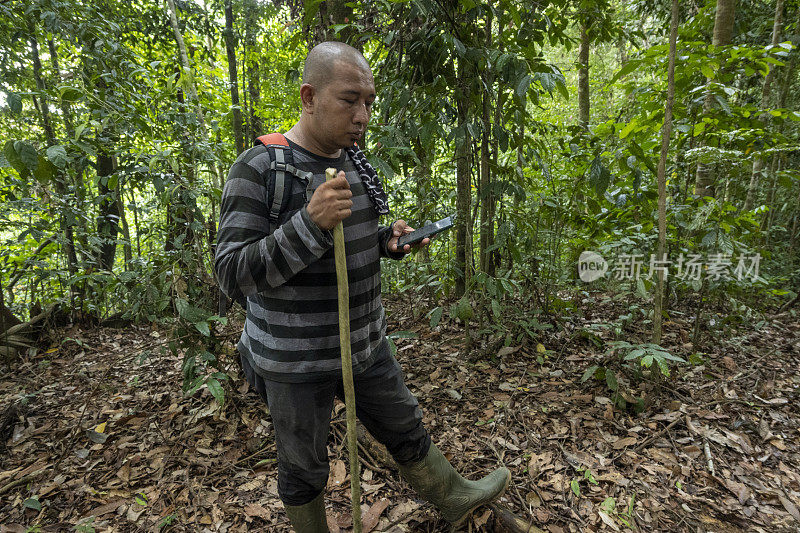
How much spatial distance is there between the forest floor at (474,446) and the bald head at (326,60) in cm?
220

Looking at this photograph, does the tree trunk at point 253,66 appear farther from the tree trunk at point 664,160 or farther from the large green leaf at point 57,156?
the tree trunk at point 664,160

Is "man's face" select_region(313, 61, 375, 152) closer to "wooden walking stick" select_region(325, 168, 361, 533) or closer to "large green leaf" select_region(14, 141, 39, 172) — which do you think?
"wooden walking stick" select_region(325, 168, 361, 533)

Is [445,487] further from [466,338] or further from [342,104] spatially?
[342,104]

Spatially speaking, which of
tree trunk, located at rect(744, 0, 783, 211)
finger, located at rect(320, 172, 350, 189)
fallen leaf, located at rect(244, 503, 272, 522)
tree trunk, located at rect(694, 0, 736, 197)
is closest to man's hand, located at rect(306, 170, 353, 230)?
finger, located at rect(320, 172, 350, 189)

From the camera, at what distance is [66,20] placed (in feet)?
9.54

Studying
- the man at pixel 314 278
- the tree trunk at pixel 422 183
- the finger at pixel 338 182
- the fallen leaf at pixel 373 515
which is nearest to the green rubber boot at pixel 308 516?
the man at pixel 314 278

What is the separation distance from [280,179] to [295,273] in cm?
36

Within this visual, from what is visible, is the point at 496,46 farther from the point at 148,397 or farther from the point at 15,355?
the point at 15,355

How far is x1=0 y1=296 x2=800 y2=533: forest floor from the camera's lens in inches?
89.4

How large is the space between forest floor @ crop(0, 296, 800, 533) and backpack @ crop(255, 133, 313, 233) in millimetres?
1766

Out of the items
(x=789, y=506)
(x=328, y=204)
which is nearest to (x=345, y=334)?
(x=328, y=204)

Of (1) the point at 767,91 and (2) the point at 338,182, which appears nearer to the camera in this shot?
(2) the point at 338,182

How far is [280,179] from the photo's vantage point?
1.41 meters
